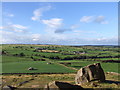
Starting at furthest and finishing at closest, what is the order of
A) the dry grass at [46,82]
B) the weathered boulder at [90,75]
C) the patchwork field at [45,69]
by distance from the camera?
the patchwork field at [45,69]
the weathered boulder at [90,75]
the dry grass at [46,82]

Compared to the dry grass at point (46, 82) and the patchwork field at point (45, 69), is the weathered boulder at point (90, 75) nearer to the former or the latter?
the dry grass at point (46, 82)

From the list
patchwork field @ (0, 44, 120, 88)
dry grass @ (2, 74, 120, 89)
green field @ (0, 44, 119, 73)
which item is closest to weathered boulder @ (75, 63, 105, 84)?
dry grass @ (2, 74, 120, 89)

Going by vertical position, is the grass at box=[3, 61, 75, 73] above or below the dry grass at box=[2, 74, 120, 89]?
below

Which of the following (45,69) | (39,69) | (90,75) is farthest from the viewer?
(39,69)

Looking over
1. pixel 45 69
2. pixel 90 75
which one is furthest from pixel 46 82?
pixel 45 69

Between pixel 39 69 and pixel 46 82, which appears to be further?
pixel 39 69

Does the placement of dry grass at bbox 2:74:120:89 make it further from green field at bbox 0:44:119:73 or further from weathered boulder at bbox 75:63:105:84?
green field at bbox 0:44:119:73

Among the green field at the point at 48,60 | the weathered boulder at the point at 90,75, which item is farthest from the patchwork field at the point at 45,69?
the weathered boulder at the point at 90,75

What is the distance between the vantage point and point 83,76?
2934cm

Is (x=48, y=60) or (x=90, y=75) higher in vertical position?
(x=90, y=75)

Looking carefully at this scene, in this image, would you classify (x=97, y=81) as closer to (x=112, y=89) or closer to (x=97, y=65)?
(x=97, y=65)

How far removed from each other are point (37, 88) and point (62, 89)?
4556mm

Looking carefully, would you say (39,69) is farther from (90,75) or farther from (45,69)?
(90,75)

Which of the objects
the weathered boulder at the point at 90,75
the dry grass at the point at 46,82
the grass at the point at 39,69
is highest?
the weathered boulder at the point at 90,75
